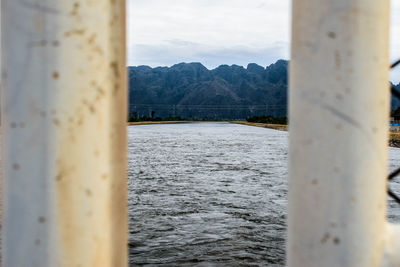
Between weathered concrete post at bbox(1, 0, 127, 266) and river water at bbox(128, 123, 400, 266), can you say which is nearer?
weathered concrete post at bbox(1, 0, 127, 266)

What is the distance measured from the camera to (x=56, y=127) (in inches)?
49.4

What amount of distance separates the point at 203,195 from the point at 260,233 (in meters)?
2.52

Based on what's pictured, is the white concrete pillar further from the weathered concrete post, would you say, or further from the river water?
the river water

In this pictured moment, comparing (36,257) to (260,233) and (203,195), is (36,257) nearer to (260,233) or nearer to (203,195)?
(260,233)

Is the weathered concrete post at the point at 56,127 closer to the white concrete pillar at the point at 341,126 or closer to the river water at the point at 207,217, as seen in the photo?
the white concrete pillar at the point at 341,126

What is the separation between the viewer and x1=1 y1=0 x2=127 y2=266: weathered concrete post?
1.25 metres

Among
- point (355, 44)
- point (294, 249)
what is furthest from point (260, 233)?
point (355, 44)

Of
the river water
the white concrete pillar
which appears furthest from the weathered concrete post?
the river water

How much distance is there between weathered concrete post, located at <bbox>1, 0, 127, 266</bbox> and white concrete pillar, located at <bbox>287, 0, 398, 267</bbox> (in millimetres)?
674

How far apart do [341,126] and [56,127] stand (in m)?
0.92

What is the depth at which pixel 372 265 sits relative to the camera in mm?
1309

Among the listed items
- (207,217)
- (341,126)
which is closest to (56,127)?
(341,126)

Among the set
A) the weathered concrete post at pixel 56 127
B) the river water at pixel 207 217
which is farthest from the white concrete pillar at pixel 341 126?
the river water at pixel 207 217

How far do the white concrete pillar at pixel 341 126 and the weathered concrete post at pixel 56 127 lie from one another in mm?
674
